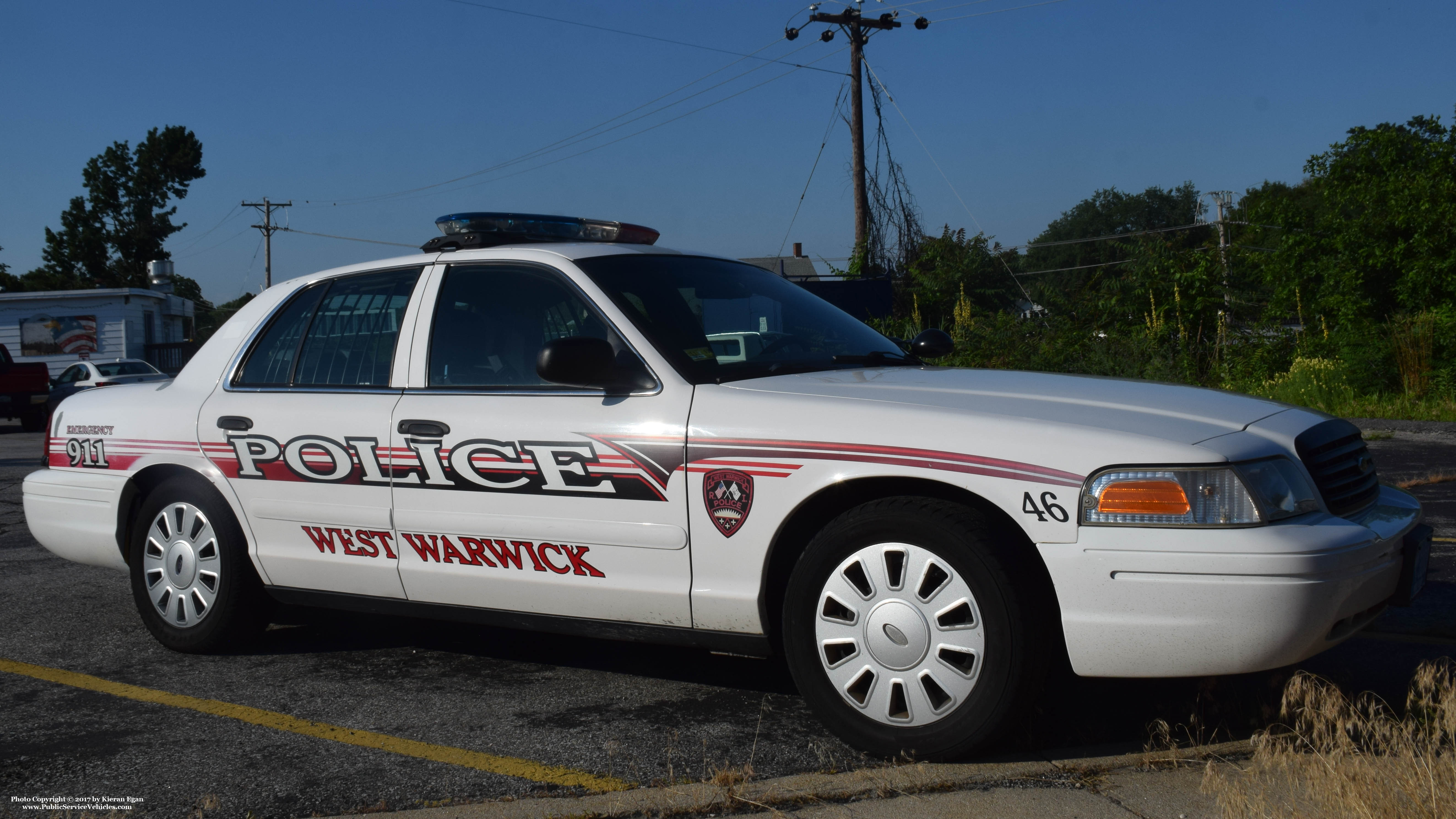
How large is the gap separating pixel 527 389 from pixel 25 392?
74.0ft

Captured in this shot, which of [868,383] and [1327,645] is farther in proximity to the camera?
[868,383]

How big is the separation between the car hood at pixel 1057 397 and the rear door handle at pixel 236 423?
2076 mm

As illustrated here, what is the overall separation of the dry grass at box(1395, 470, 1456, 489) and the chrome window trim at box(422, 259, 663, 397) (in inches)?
266

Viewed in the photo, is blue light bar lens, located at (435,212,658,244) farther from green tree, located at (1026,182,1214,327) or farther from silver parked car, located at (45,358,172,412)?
green tree, located at (1026,182,1214,327)

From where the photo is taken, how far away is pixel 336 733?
3754mm

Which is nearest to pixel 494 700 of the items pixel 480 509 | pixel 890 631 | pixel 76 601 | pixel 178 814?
pixel 480 509

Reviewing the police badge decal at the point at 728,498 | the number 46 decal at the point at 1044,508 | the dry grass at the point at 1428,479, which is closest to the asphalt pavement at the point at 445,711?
the number 46 decal at the point at 1044,508

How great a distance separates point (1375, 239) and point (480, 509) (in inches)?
712

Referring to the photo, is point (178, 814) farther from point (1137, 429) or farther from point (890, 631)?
point (1137, 429)

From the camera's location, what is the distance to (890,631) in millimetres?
3246

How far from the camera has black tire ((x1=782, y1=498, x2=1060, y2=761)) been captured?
3094mm

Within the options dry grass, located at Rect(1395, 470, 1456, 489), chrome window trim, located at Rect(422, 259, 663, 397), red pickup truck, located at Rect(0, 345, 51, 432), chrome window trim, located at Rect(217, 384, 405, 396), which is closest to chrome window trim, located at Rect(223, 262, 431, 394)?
chrome window trim, located at Rect(217, 384, 405, 396)

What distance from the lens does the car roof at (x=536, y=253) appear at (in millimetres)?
4311

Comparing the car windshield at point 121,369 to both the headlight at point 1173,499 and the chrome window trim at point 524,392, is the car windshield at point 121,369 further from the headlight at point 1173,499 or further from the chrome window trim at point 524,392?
the headlight at point 1173,499
